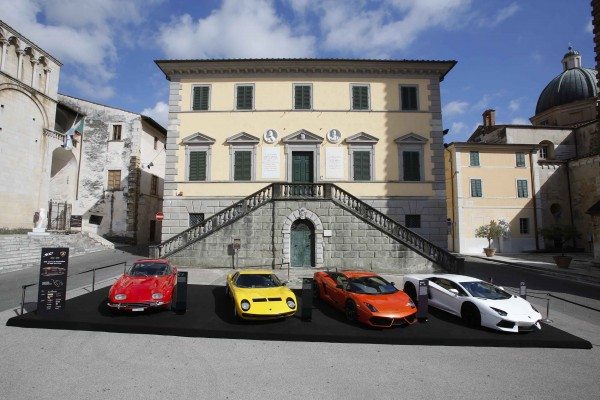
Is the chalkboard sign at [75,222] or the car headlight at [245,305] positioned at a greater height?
the chalkboard sign at [75,222]

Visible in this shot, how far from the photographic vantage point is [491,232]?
28562 millimetres

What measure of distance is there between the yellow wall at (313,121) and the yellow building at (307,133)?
0.06m

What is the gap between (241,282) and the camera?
10336 mm

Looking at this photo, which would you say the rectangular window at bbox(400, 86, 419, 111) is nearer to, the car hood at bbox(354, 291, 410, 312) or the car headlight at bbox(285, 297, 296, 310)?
the car hood at bbox(354, 291, 410, 312)

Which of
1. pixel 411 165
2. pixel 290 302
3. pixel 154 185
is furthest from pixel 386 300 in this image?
pixel 154 185

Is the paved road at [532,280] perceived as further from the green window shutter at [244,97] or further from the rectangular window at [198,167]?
the rectangular window at [198,167]

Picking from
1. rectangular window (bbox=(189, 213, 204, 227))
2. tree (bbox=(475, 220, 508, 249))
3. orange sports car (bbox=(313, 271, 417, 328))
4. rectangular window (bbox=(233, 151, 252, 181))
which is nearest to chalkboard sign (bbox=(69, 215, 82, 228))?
rectangular window (bbox=(189, 213, 204, 227))

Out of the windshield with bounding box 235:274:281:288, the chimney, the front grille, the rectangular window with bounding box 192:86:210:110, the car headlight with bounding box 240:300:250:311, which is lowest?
the front grille

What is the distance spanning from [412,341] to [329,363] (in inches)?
99.3

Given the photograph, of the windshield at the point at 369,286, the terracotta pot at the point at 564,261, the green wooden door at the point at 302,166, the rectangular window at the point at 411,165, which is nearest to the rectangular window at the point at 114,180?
the green wooden door at the point at 302,166

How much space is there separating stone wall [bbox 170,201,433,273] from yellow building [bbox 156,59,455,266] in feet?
10.6

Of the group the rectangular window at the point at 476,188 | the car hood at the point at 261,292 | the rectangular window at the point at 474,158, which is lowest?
the car hood at the point at 261,292

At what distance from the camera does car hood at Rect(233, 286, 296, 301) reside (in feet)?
30.6

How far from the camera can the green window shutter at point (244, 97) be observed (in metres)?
21.4
